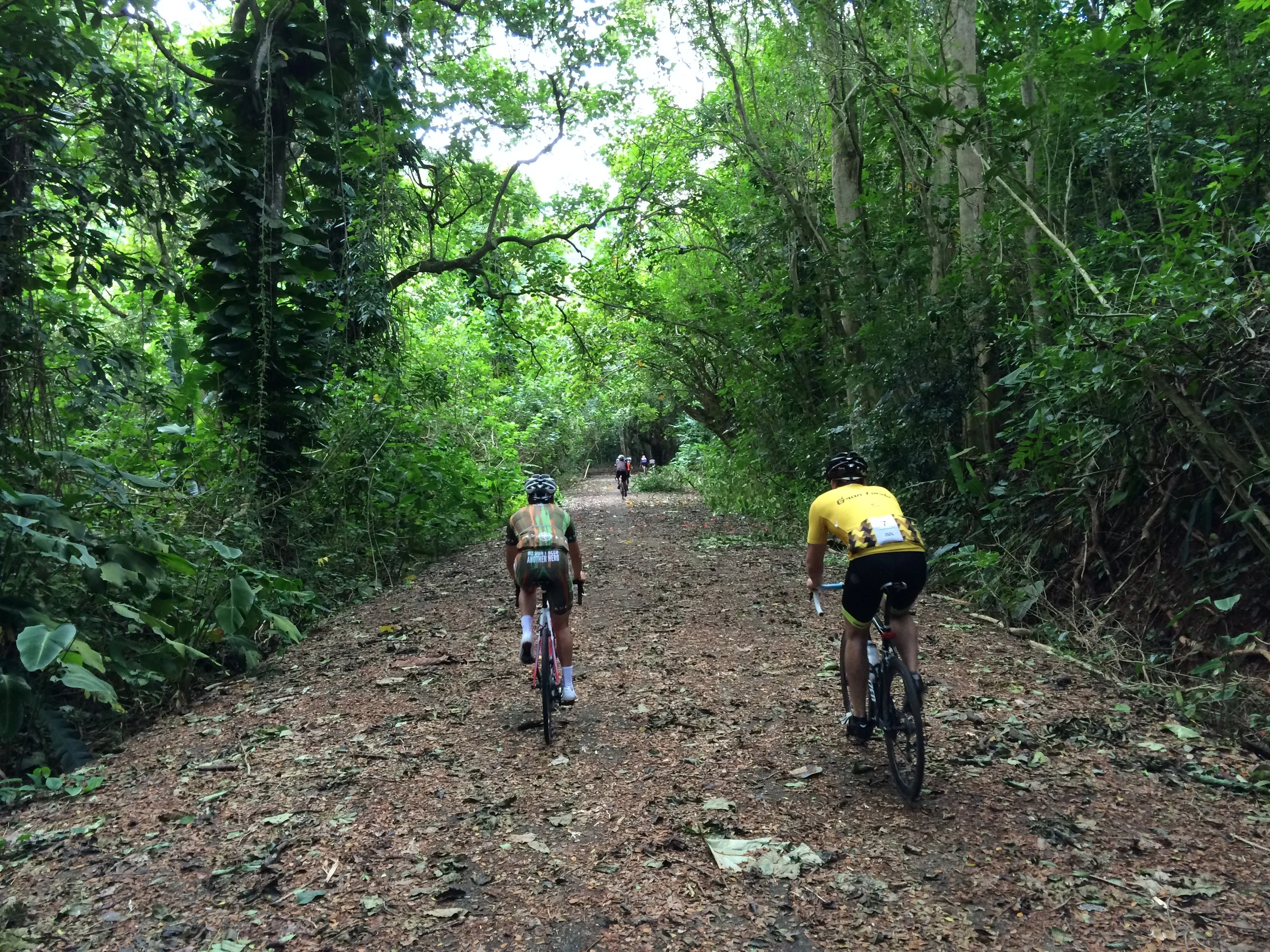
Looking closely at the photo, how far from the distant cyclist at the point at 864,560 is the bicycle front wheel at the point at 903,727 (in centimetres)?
9

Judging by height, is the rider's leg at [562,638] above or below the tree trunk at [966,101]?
below

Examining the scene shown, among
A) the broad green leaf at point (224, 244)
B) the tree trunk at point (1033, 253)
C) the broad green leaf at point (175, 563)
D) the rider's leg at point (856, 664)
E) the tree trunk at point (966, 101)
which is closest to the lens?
the rider's leg at point (856, 664)

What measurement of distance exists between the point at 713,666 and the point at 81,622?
461 cm

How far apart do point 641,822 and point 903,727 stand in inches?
55.2

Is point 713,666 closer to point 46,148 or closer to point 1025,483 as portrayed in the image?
point 1025,483

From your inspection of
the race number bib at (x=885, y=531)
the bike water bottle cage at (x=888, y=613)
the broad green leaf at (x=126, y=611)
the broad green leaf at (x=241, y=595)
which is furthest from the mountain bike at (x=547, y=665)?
the broad green leaf at (x=126, y=611)


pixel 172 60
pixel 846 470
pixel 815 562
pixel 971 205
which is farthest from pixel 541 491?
pixel 971 205

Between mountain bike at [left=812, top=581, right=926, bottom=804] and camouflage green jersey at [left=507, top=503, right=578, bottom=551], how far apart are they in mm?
1715

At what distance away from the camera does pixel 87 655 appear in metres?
4.29

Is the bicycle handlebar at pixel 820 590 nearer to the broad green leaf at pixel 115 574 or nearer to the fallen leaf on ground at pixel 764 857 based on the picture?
the fallen leaf on ground at pixel 764 857

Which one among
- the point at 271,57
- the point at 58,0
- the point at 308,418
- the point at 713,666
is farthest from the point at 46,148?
the point at 713,666

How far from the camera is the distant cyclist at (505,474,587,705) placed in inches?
189

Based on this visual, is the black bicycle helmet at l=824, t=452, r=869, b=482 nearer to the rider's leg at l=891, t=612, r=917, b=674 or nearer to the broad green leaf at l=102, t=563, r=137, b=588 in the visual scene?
the rider's leg at l=891, t=612, r=917, b=674

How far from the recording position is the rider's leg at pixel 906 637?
3818mm
